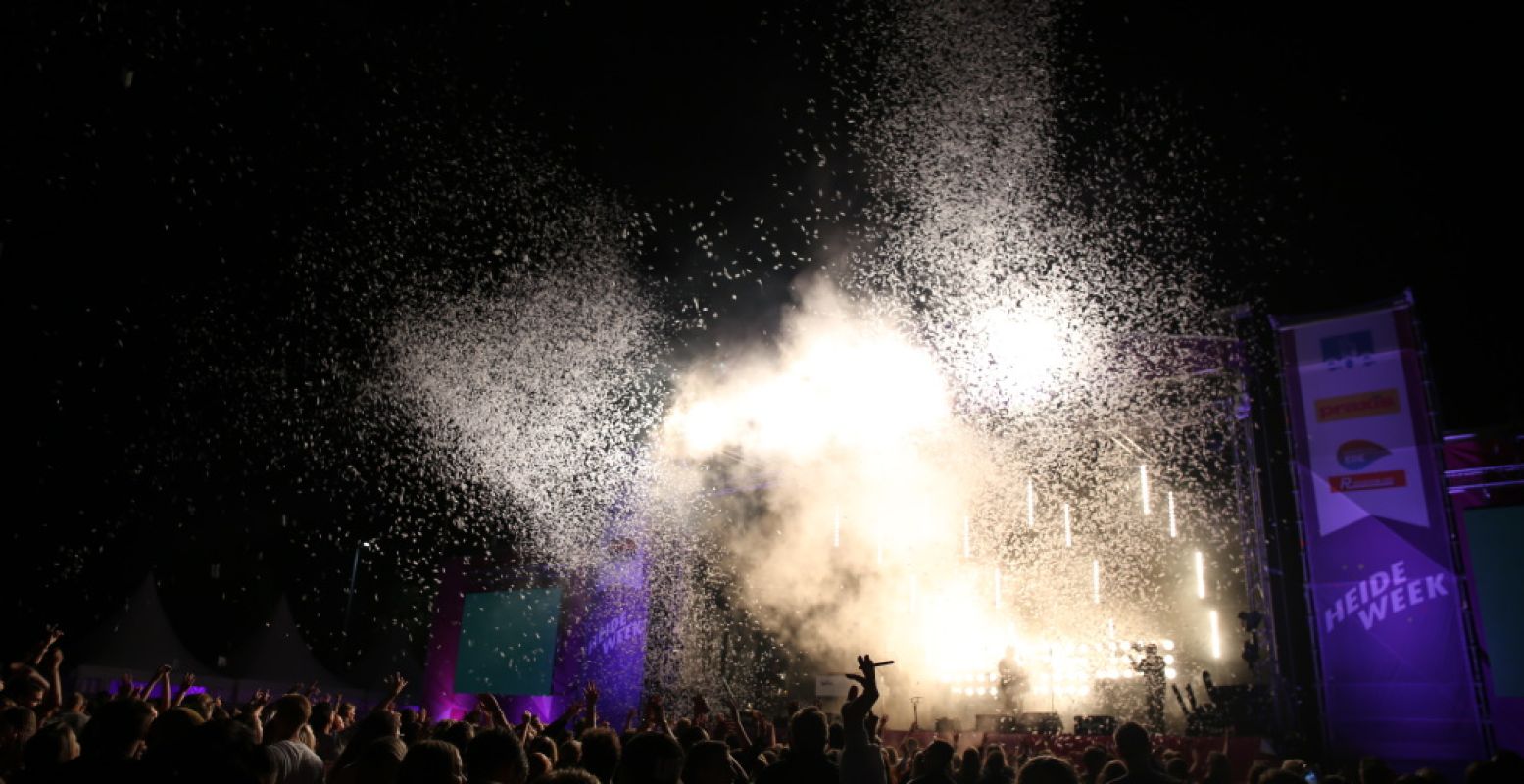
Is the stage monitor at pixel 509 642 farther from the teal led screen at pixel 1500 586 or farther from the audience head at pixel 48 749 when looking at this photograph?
the audience head at pixel 48 749

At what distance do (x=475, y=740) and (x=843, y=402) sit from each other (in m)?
13.3

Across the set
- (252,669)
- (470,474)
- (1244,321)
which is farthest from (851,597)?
(252,669)

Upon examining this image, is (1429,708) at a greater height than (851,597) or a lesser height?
lesser

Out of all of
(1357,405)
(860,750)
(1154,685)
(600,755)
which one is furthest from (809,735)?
(1154,685)

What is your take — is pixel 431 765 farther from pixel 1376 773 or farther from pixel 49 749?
pixel 1376 773

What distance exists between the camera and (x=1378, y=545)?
32.2 ft

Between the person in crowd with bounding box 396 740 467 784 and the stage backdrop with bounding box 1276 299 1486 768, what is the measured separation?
10.3 metres

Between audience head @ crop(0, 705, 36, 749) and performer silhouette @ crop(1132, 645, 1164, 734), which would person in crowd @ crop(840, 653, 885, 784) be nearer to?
audience head @ crop(0, 705, 36, 749)

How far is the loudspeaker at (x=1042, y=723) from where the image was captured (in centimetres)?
1248

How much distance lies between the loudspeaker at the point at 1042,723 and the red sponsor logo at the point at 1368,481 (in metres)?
4.69

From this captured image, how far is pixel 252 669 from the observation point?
18422 mm

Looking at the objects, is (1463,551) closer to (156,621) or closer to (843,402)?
(843,402)

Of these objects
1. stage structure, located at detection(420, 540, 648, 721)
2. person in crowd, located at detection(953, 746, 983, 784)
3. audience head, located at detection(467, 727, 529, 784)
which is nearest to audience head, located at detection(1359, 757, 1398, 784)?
person in crowd, located at detection(953, 746, 983, 784)

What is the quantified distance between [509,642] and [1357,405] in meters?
14.9
